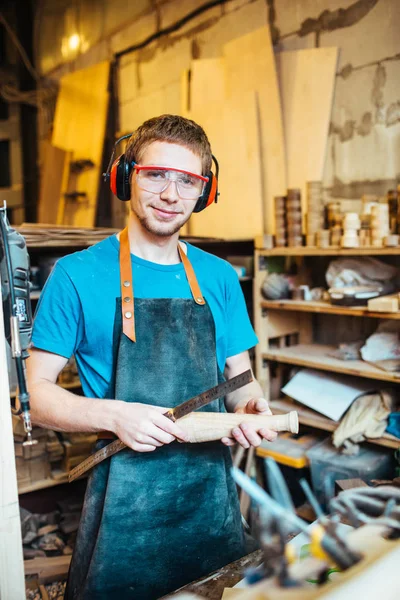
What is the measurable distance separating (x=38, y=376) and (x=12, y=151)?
5661 millimetres

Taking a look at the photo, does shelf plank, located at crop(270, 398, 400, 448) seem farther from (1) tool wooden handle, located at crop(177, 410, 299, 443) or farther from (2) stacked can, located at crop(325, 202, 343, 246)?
(1) tool wooden handle, located at crop(177, 410, 299, 443)

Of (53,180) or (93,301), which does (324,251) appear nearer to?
(93,301)

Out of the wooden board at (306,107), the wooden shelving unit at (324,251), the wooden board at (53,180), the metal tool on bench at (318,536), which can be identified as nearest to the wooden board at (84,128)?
the wooden board at (53,180)

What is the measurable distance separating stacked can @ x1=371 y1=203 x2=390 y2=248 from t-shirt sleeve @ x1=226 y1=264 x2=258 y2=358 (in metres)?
1.02

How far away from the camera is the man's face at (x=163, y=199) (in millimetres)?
1621

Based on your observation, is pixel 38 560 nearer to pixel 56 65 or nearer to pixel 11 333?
pixel 11 333

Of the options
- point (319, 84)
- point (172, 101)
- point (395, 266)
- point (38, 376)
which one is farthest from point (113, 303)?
point (172, 101)

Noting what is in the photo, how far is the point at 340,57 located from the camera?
3.14m

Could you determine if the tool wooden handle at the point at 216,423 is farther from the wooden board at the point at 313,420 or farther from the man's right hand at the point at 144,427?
the wooden board at the point at 313,420

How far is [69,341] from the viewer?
156 centimetres

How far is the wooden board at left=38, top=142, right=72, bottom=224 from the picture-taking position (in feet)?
17.2

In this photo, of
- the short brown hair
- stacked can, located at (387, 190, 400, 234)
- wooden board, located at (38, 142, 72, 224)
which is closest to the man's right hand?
the short brown hair

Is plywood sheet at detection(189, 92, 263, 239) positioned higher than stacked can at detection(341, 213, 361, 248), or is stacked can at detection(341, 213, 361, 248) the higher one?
plywood sheet at detection(189, 92, 263, 239)

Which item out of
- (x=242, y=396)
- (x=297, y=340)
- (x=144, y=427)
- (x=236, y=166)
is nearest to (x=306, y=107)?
(x=236, y=166)
